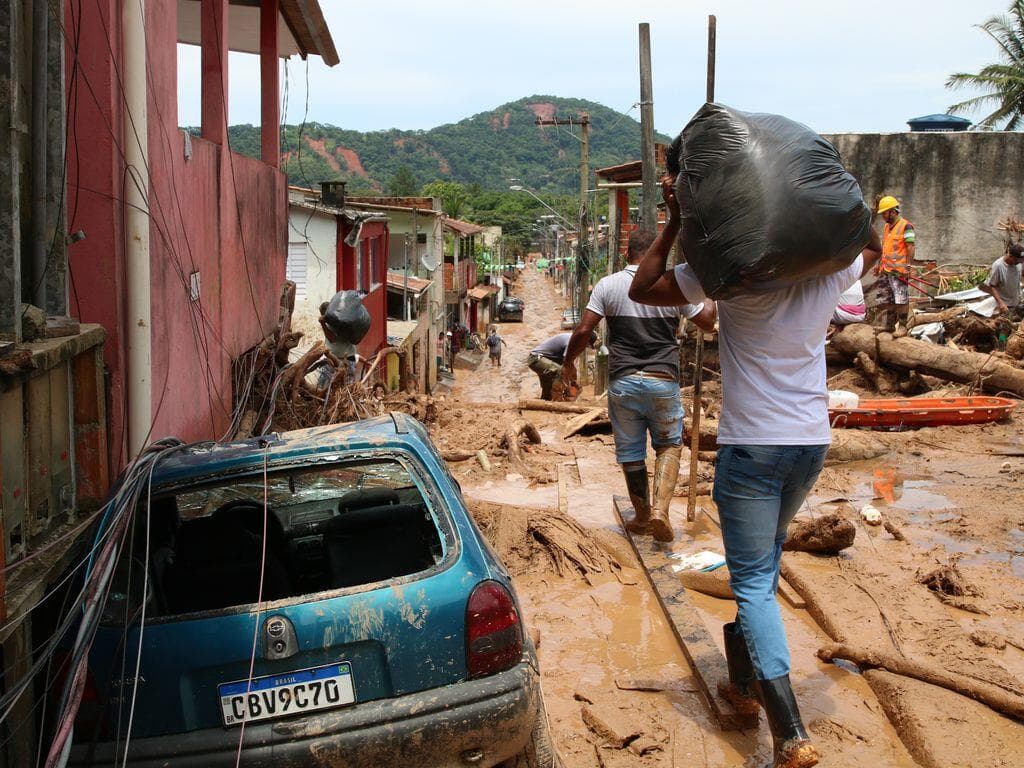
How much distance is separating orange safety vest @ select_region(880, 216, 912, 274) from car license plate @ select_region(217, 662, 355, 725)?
12273mm

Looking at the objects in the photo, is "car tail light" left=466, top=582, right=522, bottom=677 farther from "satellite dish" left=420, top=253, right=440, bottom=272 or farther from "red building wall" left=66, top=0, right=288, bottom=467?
"satellite dish" left=420, top=253, right=440, bottom=272

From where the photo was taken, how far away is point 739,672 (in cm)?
403

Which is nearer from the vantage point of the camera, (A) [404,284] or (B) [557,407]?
(B) [557,407]

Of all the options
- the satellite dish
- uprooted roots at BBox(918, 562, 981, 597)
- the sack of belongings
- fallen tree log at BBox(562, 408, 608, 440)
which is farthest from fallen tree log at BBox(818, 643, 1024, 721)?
the satellite dish

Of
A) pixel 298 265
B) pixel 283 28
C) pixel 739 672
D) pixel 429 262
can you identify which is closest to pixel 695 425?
pixel 739 672

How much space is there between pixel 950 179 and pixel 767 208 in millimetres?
18134

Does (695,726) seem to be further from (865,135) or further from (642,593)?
(865,135)

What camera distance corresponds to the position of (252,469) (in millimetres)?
3717

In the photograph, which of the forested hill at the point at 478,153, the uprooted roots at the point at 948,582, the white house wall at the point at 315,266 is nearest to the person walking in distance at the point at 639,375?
the uprooted roots at the point at 948,582

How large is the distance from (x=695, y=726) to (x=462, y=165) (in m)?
176

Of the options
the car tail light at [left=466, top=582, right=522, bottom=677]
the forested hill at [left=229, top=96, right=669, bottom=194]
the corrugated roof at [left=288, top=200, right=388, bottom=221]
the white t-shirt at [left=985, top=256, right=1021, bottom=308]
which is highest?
the forested hill at [left=229, top=96, right=669, bottom=194]

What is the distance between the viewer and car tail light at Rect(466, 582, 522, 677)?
3.40m

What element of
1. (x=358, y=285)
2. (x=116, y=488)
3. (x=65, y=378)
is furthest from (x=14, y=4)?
(x=358, y=285)

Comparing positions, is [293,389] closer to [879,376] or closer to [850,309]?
[850,309]
